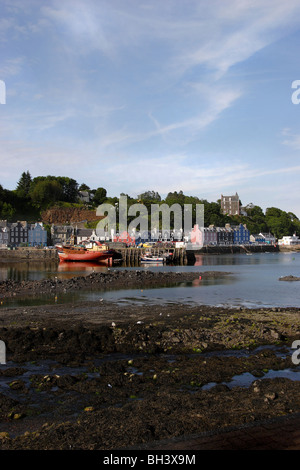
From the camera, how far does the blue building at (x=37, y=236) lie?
12619 cm

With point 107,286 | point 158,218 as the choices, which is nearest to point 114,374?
point 107,286

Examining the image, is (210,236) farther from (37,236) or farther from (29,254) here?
(29,254)

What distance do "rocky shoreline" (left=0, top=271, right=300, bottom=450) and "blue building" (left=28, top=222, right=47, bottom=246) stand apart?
11088 centimetres

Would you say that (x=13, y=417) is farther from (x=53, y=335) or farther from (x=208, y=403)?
(x=53, y=335)

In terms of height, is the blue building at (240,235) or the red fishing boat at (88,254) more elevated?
the blue building at (240,235)

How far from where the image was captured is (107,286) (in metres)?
36.1

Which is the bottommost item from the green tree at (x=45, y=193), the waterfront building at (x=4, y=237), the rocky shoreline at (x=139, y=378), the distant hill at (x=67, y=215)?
the rocky shoreline at (x=139, y=378)

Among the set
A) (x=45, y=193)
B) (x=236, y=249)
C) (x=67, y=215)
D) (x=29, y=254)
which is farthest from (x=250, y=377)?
(x=45, y=193)

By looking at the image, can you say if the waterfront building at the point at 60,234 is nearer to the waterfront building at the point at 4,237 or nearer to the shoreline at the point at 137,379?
the waterfront building at the point at 4,237

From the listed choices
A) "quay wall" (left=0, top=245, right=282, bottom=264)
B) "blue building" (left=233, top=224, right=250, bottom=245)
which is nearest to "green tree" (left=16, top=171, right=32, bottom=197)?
"quay wall" (left=0, top=245, right=282, bottom=264)

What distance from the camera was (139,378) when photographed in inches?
410

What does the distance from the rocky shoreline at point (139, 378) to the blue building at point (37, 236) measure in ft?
364

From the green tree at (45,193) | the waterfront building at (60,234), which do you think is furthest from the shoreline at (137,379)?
the green tree at (45,193)

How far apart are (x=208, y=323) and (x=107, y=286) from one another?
19.9 m
